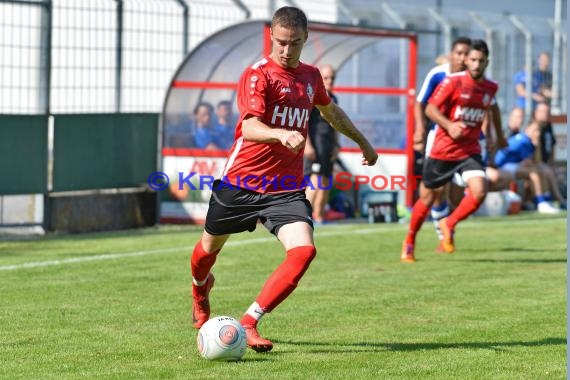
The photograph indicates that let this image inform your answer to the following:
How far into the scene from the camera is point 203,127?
1956 centimetres

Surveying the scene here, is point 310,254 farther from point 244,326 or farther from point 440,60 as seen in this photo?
point 440,60

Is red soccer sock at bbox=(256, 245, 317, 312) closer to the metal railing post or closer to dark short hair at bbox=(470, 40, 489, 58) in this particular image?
dark short hair at bbox=(470, 40, 489, 58)

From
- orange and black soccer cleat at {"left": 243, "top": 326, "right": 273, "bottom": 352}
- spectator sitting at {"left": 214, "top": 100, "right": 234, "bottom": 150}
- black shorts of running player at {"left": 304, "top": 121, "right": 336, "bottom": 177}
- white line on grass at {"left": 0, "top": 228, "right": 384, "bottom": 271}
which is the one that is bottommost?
orange and black soccer cleat at {"left": 243, "top": 326, "right": 273, "bottom": 352}

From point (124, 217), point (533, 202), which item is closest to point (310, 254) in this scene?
point (124, 217)

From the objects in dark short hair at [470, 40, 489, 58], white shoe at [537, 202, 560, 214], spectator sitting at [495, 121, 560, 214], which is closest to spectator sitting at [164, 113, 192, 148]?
spectator sitting at [495, 121, 560, 214]

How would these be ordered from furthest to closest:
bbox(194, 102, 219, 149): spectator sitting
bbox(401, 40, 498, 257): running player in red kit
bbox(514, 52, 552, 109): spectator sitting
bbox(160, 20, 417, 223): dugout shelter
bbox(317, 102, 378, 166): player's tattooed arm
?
bbox(514, 52, 552, 109): spectator sitting < bbox(194, 102, 219, 149): spectator sitting < bbox(160, 20, 417, 223): dugout shelter < bbox(401, 40, 498, 257): running player in red kit < bbox(317, 102, 378, 166): player's tattooed arm

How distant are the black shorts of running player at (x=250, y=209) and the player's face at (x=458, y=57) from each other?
6.48m

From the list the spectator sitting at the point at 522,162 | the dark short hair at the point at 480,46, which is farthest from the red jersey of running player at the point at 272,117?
the spectator sitting at the point at 522,162

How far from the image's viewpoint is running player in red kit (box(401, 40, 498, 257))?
45.2 ft

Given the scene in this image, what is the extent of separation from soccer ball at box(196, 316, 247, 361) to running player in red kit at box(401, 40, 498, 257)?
6264mm

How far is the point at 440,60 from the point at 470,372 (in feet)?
35.8

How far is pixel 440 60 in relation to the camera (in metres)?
18.1

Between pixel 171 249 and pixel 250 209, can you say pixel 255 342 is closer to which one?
pixel 250 209

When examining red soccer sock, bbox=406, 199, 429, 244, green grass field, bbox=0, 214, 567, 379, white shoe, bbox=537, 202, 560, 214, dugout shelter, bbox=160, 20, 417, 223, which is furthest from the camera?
white shoe, bbox=537, 202, 560, 214
